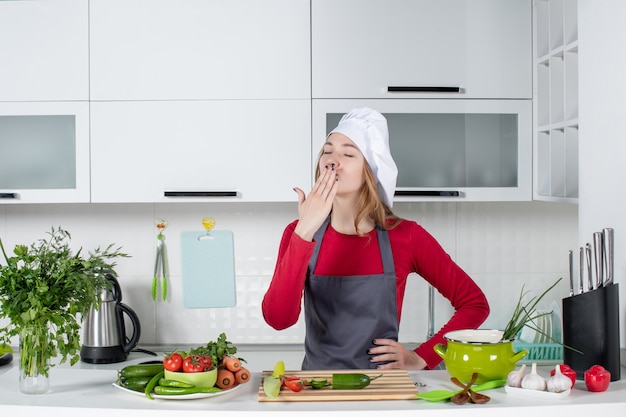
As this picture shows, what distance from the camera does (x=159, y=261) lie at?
316cm

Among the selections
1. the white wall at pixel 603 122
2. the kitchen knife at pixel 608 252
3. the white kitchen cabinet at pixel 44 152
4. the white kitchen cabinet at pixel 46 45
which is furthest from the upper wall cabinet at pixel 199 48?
the kitchen knife at pixel 608 252

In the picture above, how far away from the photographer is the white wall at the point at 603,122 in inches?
81.7

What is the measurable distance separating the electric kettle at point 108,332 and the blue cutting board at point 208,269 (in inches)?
13.1

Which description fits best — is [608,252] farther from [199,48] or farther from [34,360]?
[199,48]

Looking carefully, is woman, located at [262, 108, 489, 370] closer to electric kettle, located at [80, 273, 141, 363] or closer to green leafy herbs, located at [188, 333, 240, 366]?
green leafy herbs, located at [188, 333, 240, 366]

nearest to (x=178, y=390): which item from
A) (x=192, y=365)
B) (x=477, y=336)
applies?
(x=192, y=365)

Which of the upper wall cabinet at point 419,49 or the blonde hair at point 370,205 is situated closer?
the blonde hair at point 370,205

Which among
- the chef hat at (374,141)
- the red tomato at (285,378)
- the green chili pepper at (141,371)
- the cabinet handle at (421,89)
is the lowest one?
the red tomato at (285,378)

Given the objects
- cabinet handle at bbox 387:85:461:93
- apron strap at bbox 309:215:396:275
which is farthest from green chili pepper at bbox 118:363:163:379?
cabinet handle at bbox 387:85:461:93

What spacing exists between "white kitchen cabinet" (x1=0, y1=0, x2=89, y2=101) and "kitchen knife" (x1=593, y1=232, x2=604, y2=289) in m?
1.84

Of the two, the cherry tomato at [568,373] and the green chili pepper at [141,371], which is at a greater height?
the green chili pepper at [141,371]

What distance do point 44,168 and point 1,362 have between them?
2.37ft

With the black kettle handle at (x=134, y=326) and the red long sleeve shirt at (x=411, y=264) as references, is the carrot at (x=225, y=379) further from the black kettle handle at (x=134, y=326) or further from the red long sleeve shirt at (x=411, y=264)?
the black kettle handle at (x=134, y=326)

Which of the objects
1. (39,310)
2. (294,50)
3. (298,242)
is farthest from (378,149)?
(39,310)
